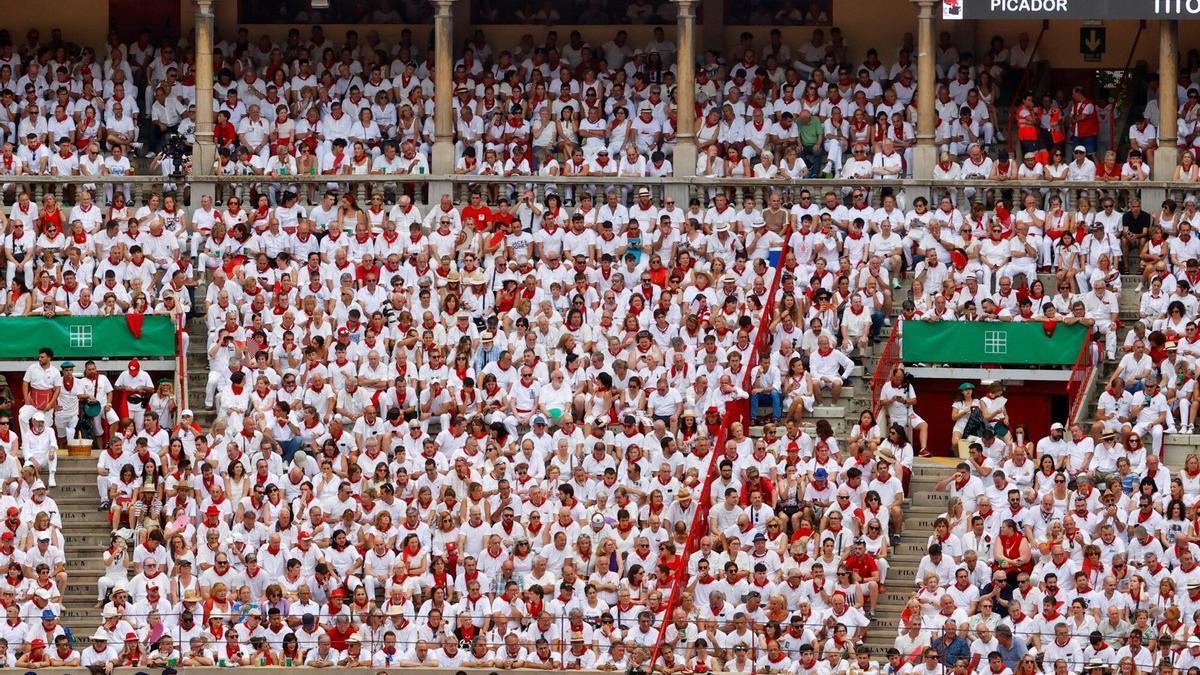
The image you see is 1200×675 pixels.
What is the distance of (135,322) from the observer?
4122 centimetres

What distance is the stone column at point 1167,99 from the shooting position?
4391 centimetres

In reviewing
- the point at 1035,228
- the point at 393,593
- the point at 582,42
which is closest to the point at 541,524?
the point at 393,593

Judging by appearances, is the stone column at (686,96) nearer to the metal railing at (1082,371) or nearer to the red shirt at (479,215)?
the red shirt at (479,215)

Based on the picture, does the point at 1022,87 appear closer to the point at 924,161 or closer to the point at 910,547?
the point at 924,161

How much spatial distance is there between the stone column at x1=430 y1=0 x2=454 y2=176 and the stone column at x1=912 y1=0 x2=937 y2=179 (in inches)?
271

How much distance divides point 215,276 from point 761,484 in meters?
8.49

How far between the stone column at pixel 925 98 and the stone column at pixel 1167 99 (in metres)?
3.23

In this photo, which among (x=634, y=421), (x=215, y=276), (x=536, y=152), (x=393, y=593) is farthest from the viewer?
(x=536, y=152)

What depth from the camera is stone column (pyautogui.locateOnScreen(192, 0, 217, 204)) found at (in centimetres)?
4478

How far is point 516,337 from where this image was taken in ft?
132

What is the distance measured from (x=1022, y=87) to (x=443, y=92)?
8.78 metres

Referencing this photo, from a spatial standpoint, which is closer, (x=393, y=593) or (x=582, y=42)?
(x=393, y=593)

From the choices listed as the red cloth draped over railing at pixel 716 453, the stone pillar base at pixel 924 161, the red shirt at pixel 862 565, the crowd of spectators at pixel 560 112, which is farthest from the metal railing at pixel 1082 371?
the stone pillar base at pixel 924 161

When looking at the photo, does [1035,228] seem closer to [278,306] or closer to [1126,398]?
[1126,398]
